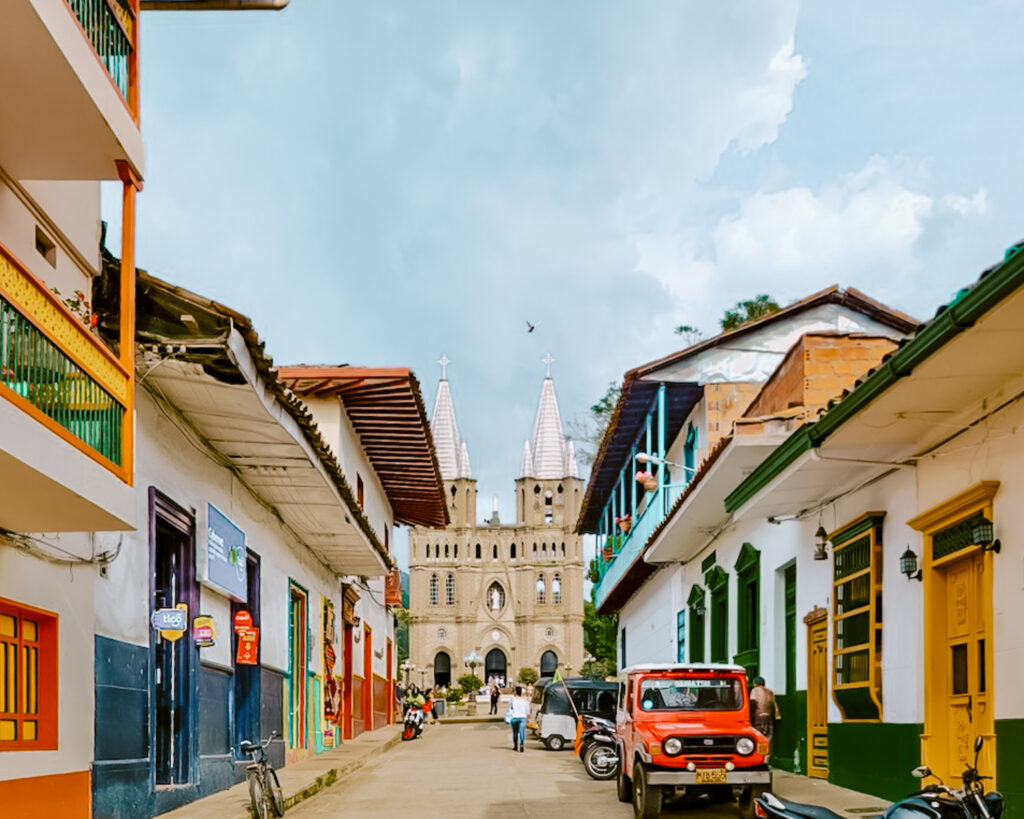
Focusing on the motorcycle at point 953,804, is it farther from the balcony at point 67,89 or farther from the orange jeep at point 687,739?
the balcony at point 67,89

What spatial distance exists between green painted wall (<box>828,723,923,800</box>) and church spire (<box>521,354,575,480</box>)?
10344 cm

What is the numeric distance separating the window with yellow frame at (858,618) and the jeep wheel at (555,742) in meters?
14.0

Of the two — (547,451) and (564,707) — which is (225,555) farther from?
(547,451)

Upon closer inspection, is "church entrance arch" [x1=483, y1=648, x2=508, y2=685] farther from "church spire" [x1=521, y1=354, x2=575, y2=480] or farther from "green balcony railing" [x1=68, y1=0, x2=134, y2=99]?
"green balcony railing" [x1=68, y1=0, x2=134, y2=99]

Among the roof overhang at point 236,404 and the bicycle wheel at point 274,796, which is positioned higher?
the roof overhang at point 236,404

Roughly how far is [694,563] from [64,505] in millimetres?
19246

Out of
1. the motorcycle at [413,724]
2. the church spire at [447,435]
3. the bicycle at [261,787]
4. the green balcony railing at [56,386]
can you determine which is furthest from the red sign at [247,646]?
the church spire at [447,435]

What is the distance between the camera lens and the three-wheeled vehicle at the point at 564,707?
91.7 ft

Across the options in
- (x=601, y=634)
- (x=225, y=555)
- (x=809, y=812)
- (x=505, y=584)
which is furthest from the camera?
(x=505, y=584)

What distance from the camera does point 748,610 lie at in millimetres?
21375

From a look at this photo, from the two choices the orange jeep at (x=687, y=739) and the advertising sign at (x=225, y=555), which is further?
the advertising sign at (x=225, y=555)

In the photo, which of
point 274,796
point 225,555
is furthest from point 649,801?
point 225,555

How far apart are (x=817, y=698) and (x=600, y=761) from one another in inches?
149

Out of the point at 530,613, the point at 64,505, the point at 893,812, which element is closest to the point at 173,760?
the point at 64,505
